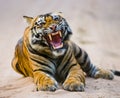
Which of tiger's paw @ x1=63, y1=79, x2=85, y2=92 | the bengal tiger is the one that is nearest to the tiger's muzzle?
the bengal tiger

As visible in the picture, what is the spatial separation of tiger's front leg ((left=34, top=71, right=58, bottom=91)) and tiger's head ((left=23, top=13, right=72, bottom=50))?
0.88 feet

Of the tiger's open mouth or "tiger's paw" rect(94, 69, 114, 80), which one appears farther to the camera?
"tiger's paw" rect(94, 69, 114, 80)

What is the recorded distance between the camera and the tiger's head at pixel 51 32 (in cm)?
553

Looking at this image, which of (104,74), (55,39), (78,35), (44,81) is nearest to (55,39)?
(55,39)

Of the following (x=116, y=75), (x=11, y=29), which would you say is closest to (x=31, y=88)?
(x=116, y=75)

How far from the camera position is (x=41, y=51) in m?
5.64

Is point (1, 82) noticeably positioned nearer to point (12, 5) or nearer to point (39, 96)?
point (39, 96)

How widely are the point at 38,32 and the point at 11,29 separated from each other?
192 inches

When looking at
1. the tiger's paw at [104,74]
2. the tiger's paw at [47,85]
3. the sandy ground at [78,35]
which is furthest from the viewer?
the tiger's paw at [104,74]

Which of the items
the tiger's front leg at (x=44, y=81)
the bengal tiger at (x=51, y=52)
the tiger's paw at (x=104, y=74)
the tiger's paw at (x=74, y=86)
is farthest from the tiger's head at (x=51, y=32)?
→ the tiger's paw at (x=104, y=74)

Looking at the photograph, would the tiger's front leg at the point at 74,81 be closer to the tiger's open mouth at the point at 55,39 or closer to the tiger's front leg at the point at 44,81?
the tiger's front leg at the point at 44,81

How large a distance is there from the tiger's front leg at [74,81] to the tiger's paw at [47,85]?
0.33ft

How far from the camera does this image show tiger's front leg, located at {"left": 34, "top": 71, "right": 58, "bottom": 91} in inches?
206

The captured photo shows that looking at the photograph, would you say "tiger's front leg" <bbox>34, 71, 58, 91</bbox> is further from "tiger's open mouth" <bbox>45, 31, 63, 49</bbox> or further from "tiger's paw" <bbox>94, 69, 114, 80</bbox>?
"tiger's paw" <bbox>94, 69, 114, 80</bbox>
